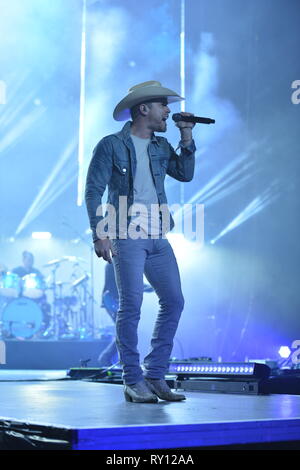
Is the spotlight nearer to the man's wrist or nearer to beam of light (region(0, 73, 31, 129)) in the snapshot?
beam of light (region(0, 73, 31, 129))

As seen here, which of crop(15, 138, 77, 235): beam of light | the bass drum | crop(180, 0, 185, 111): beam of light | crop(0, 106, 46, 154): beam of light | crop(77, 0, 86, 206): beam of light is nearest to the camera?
the bass drum

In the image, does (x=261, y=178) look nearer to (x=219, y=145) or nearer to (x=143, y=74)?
(x=219, y=145)

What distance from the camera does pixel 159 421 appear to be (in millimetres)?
2127

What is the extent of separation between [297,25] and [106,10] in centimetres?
247

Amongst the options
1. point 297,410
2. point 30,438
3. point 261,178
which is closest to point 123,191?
point 297,410

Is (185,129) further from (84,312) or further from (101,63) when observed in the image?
(84,312)

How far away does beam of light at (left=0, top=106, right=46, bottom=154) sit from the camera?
10070mm

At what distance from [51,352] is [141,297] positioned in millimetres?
5690

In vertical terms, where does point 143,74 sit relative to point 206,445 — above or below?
above

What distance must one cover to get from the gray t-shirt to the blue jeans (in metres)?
0.07

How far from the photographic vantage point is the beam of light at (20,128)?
33.0 feet

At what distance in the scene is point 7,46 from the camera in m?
9.66

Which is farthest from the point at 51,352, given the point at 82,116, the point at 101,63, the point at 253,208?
the point at 101,63

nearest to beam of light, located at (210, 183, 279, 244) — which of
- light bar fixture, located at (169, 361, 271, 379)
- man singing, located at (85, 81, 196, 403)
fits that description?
light bar fixture, located at (169, 361, 271, 379)
